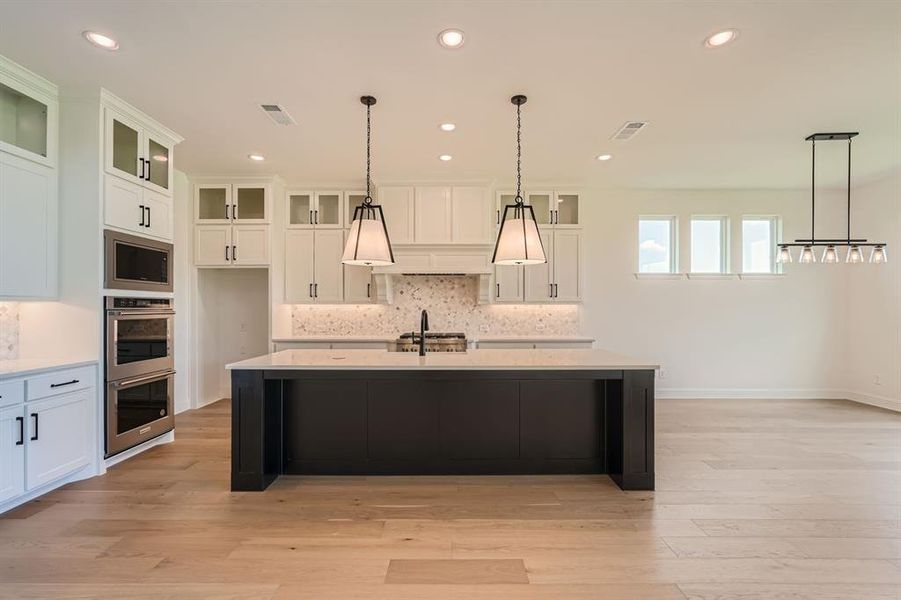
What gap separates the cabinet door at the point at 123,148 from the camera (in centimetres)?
349

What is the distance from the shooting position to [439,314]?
612 cm

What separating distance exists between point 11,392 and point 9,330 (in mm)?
956

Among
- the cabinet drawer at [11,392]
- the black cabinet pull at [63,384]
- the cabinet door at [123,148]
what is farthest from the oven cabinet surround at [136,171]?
the cabinet drawer at [11,392]

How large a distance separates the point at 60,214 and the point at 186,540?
2636mm

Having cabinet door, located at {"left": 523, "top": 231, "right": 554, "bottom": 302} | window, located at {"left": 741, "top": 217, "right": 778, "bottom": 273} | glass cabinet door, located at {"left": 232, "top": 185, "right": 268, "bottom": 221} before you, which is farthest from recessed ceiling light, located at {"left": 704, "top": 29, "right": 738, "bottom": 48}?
glass cabinet door, located at {"left": 232, "top": 185, "right": 268, "bottom": 221}

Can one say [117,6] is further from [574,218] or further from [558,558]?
[574,218]

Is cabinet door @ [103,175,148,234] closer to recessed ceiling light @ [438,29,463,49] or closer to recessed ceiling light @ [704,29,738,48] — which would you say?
recessed ceiling light @ [438,29,463,49]

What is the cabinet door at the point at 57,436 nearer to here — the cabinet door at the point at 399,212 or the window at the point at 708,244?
the cabinet door at the point at 399,212

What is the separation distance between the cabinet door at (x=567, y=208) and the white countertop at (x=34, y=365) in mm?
5125

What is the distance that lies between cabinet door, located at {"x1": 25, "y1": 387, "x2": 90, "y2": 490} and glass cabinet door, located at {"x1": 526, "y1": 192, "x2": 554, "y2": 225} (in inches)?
196

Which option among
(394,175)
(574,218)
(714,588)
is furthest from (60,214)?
(574,218)

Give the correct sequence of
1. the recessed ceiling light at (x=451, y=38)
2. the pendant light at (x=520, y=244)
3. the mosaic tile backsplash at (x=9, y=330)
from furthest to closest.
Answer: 1. the mosaic tile backsplash at (x=9, y=330)
2. the pendant light at (x=520, y=244)
3. the recessed ceiling light at (x=451, y=38)

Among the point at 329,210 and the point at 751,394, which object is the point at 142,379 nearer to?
the point at 329,210

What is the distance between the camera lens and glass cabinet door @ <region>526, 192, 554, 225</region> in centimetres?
595
